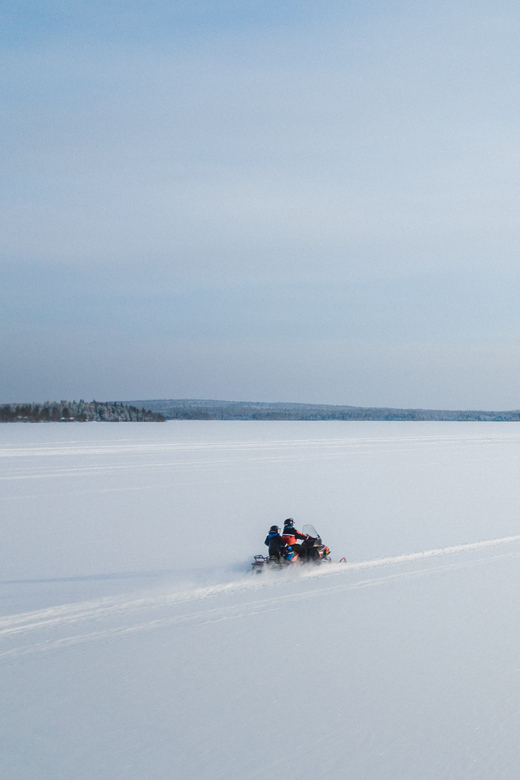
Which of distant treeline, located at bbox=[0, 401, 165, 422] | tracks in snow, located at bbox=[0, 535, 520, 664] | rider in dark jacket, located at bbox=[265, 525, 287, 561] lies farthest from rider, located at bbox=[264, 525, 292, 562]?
distant treeline, located at bbox=[0, 401, 165, 422]

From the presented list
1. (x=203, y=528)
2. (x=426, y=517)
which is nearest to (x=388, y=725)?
(x=203, y=528)

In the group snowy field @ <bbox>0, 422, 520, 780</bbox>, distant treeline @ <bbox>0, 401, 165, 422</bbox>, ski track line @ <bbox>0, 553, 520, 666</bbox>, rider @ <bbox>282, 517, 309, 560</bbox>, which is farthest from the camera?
distant treeline @ <bbox>0, 401, 165, 422</bbox>

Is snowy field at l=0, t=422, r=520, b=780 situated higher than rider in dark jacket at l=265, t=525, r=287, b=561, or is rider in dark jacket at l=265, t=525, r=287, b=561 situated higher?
rider in dark jacket at l=265, t=525, r=287, b=561

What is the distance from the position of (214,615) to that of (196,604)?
381 mm

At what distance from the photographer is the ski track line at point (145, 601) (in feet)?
18.1

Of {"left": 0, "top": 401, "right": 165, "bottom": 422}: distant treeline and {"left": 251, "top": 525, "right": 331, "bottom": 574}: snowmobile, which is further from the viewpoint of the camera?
{"left": 0, "top": 401, "right": 165, "bottom": 422}: distant treeline

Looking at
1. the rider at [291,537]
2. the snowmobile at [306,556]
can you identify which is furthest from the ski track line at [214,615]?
the rider at [291,537]

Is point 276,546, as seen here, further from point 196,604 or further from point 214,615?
point 214,615

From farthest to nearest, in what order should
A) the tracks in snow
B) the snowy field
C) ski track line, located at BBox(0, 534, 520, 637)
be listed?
ski track line, located at BBox(0, 534, 520, 637) → the tracks in snow → the snowy field

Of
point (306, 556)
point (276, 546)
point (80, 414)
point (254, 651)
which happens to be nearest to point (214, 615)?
point (254, 651)

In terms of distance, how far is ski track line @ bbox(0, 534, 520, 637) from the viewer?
18.1 feet

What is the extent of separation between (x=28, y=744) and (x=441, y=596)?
390cm

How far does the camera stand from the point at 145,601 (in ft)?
20.1

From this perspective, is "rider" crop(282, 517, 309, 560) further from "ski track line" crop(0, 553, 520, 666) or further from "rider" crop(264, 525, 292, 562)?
"ski track line" crop(0, 553, 520, 666)
